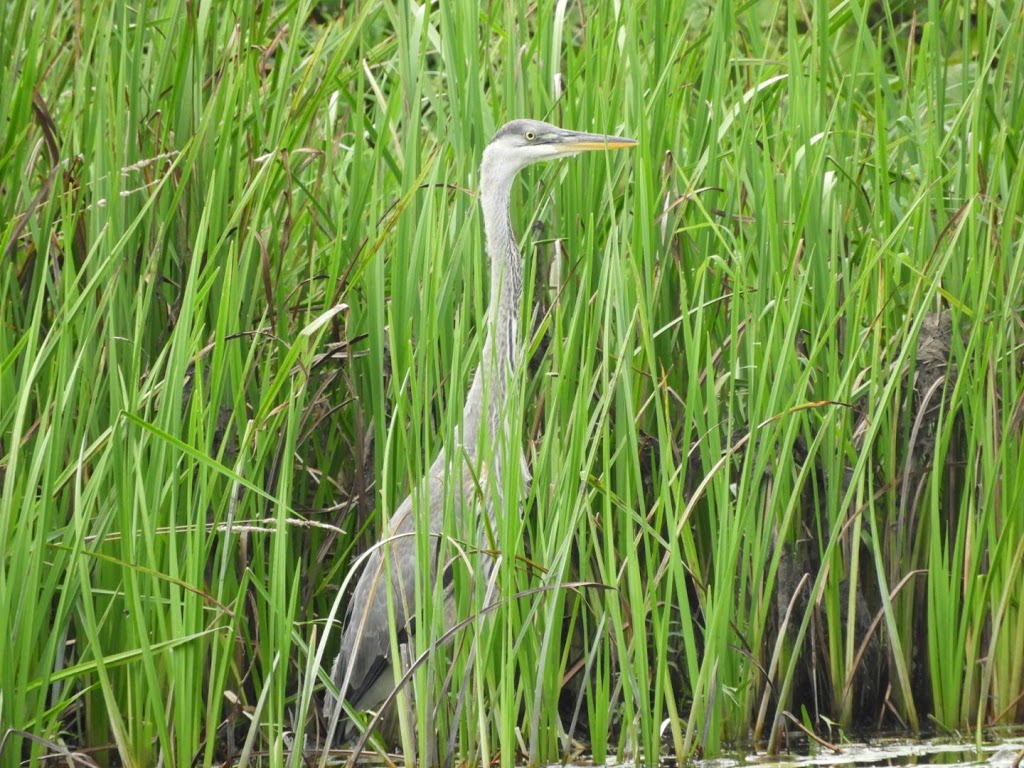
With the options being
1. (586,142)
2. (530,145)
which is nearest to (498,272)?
(530,145)

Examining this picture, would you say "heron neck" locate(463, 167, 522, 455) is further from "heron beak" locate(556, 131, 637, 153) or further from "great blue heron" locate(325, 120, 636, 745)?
"heron beak" locate(556, 131, 637, 153)

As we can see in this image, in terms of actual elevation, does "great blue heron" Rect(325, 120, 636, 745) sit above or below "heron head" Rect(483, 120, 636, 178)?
below

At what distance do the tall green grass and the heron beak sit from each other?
7cm

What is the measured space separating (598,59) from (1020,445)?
1355mm

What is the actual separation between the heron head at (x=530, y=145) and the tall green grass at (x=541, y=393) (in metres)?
0.08

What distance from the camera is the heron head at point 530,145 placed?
132 inches

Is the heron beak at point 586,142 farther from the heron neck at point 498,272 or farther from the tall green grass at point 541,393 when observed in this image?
the heron neck at point 498,272

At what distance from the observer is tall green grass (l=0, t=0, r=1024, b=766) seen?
265 cm

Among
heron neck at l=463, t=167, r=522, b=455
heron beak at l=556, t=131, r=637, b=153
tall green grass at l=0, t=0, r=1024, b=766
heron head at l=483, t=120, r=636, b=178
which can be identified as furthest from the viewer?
heron neck at l=463, t=167, r=522, b=455

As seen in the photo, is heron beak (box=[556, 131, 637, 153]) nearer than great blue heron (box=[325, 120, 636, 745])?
Yes

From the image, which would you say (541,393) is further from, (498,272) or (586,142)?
(586,142)

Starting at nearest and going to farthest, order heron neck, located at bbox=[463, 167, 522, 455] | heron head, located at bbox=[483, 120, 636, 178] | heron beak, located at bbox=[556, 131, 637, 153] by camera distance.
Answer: heron beak, located at bbox=[556, 131, 637, 153] → heron head, located at bbox=[483, 120, 636, 178] → heron neck, located at bbox=[463, 167, 522, 455]

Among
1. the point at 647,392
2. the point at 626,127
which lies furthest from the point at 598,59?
the point at 647,392

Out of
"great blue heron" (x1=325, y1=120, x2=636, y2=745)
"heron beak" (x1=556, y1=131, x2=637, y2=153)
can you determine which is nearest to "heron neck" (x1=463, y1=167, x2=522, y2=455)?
"great blue heron" (x1=325, y1=120, x2=636, y2=745)
